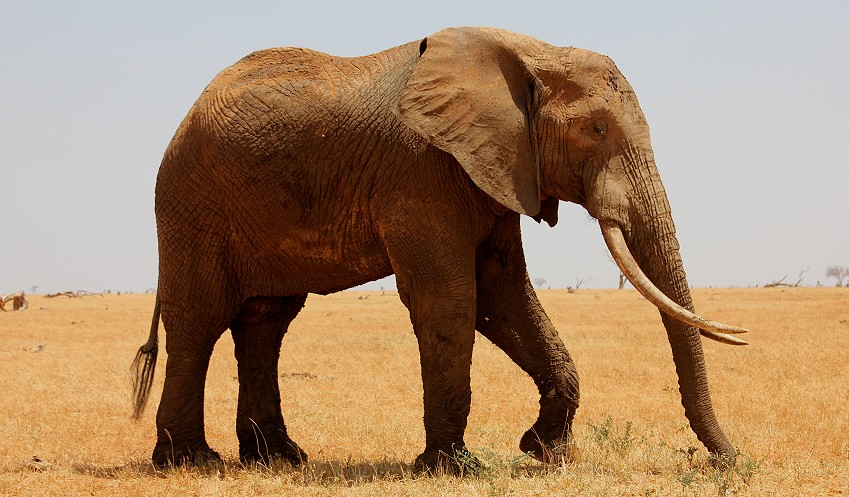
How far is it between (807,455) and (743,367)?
723 cm

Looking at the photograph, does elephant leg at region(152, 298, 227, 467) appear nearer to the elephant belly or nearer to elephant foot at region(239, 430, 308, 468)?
elephant foot at region(239, 430, 308, 468)

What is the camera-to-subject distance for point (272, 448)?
9.36 meters

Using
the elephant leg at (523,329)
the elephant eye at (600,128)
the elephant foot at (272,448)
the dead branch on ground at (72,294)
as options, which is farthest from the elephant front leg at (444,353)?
the dead branch on ground at (72,294)

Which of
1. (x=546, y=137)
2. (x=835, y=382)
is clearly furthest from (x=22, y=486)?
(x=835, y=382)

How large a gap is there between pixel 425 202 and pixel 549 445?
7.69 feet

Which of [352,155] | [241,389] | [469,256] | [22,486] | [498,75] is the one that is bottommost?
[22,486]

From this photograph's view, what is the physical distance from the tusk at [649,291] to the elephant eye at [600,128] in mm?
658

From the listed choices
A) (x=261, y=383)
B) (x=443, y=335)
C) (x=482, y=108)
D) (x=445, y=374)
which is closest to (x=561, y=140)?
(x=482, y=108)

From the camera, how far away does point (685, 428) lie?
10883mm

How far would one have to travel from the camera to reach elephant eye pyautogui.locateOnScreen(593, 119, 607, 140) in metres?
7.40

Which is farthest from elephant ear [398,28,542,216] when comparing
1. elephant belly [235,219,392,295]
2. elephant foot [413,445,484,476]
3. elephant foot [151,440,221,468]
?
elephant foot [151,440,221,468]

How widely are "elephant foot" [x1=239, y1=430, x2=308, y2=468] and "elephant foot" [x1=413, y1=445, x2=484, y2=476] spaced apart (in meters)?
1.87

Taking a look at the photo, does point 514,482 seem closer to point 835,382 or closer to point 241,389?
point 241,389

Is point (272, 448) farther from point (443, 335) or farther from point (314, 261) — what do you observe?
point (443, 335)
